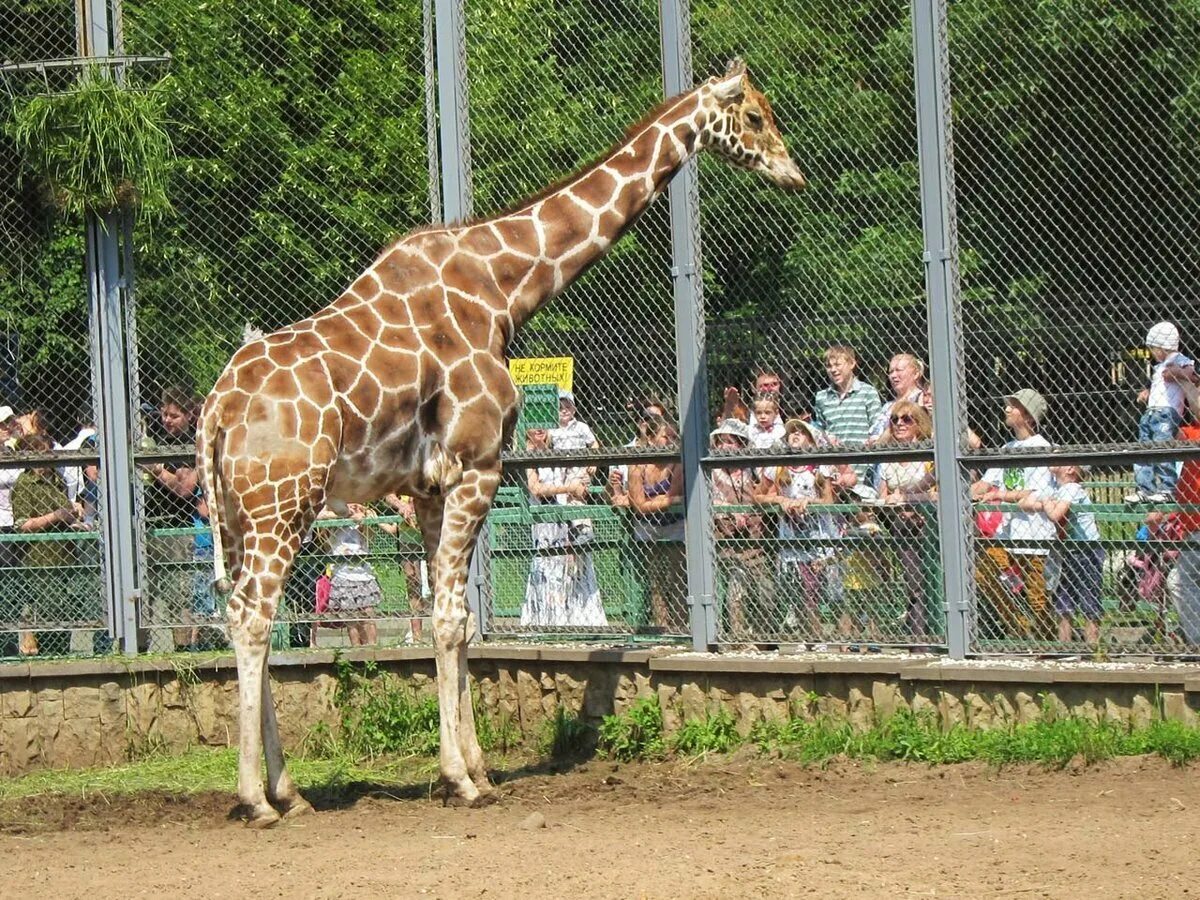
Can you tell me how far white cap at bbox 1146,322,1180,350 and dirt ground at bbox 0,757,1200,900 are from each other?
6.87 ft

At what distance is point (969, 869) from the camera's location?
7023mm

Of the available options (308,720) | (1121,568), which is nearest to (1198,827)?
(1121,568)

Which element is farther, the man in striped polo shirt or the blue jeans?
the man in striped polo shirt

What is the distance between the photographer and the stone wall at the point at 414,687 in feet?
32.8

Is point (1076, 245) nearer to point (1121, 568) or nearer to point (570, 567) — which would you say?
point (1121, 568)

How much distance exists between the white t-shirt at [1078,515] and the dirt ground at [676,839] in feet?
4.12

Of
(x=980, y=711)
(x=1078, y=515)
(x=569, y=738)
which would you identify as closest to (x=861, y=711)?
(x=980, y=711)

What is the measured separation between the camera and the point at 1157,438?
925cm

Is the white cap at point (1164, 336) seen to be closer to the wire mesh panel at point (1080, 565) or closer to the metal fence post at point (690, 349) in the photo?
the wire mesh panel at point (1080, 565)

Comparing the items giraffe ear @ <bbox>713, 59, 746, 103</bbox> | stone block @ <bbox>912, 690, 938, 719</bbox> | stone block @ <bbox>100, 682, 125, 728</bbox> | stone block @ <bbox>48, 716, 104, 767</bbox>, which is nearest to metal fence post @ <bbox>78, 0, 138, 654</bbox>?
stone block @ <bbox>100, 682, 125, 728</bbox>

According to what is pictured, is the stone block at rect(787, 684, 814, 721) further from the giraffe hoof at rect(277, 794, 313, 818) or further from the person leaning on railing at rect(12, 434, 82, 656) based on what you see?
the person leaning on railing at rect(12, 434, 82, 656)

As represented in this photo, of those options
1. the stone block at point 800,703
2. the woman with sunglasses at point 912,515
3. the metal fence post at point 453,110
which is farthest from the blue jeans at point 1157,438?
the metal fence post at point 453,110

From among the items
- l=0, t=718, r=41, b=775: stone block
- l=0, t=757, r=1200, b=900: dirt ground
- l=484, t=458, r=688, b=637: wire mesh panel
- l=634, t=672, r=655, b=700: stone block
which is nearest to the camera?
l=0, t=757, r=1200, b=900: dirt ground

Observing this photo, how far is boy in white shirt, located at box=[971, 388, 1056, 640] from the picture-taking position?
9.59m
